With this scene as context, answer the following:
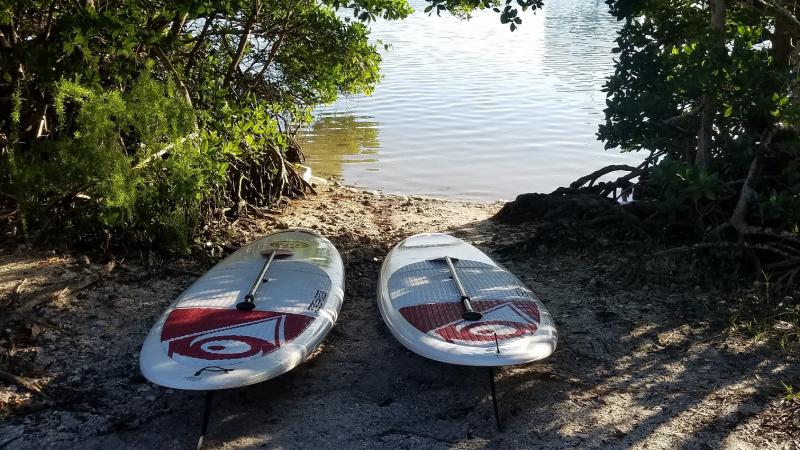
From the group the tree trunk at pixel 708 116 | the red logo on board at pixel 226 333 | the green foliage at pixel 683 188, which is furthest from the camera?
the tree trunk at pixel 708 116

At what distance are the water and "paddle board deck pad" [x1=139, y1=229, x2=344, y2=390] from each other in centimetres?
502

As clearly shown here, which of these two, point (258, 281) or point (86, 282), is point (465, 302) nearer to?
point (258, 281)

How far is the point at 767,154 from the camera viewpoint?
5609mm

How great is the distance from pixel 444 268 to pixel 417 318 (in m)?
0.89

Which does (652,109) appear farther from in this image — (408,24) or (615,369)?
(408,24)

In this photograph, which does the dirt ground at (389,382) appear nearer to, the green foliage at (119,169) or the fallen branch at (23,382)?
the fallen branch at (23,382)

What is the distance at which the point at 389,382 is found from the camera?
4309 millimetres

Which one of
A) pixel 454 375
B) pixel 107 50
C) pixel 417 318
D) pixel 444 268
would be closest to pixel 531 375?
pixel 454 375

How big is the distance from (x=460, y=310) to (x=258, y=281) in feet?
4.28

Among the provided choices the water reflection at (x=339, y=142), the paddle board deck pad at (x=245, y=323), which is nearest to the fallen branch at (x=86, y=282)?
the paddle board deck pad at (x=245, y=323)

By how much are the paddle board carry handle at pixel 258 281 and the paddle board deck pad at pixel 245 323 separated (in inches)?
0.7

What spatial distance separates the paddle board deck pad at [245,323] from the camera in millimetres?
3752

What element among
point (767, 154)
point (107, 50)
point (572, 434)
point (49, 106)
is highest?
point (107, 50)

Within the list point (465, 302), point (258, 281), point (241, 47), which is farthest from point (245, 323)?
point (241, 47)
